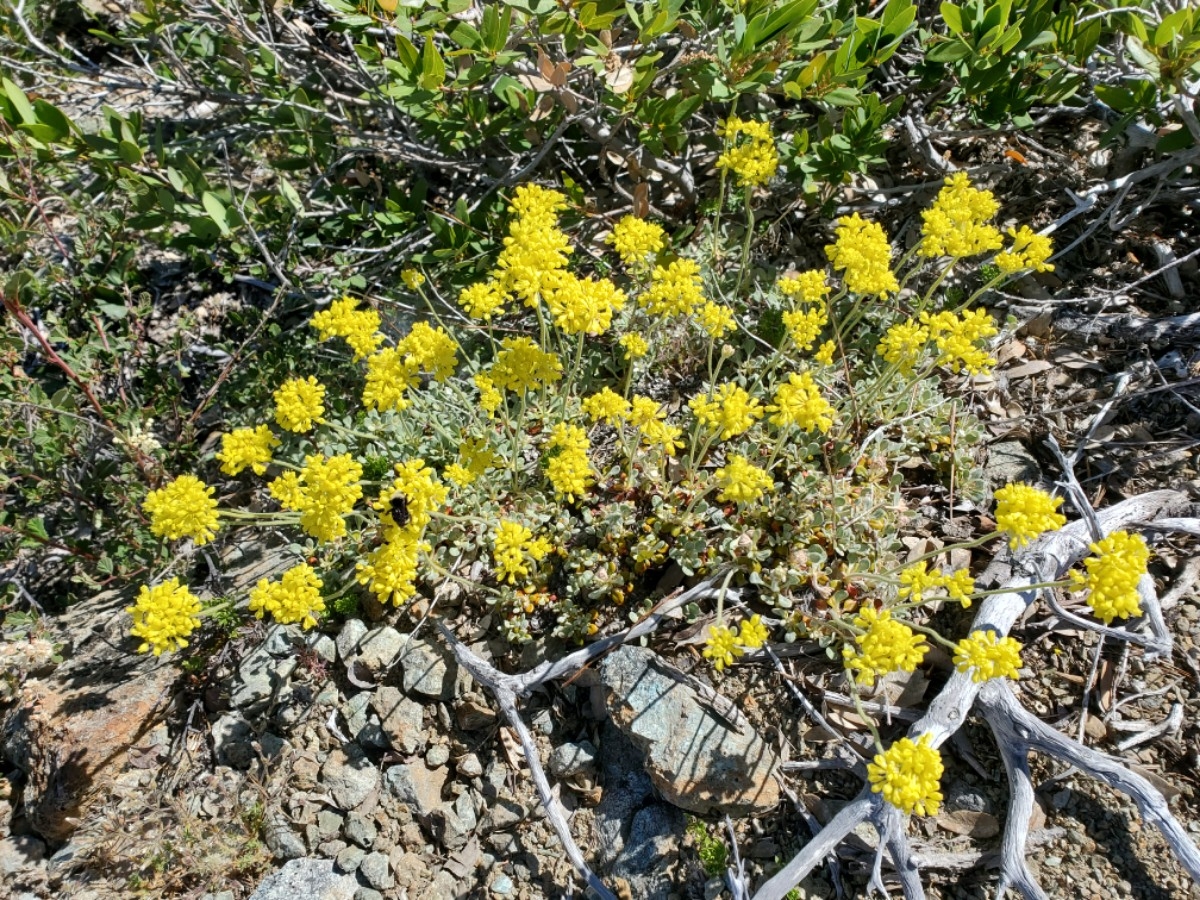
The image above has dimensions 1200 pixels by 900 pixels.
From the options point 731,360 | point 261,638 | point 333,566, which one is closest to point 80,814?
point 261,638

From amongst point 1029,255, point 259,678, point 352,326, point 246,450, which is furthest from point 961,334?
point 259,678

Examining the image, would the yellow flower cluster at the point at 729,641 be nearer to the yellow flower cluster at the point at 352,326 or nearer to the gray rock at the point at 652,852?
the gray rock at the point at 652,852

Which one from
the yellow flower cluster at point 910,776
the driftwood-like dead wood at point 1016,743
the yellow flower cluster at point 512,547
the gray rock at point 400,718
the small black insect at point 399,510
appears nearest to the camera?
the yellow flower cluster at point 910,776

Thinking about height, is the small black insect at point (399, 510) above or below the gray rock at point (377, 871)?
above

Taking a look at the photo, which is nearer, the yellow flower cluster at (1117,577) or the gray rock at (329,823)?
the yellow flower cluster at (1117,577)

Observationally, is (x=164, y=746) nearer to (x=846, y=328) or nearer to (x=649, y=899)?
(x=649, y=899)

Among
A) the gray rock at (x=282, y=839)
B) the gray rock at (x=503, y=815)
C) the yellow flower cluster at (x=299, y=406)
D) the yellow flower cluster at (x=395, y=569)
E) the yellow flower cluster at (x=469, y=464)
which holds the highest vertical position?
the yellow flower cluster at (x=299, y=406)

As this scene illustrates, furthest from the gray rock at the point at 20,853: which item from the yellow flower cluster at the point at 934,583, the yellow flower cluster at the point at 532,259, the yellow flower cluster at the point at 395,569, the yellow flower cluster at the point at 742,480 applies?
the yellow flower cluster at the point at 934,583

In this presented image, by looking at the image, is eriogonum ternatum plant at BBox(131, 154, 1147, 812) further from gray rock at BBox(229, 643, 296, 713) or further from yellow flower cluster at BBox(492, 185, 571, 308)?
gray rock at BBox(229, 643, 296, 713)
